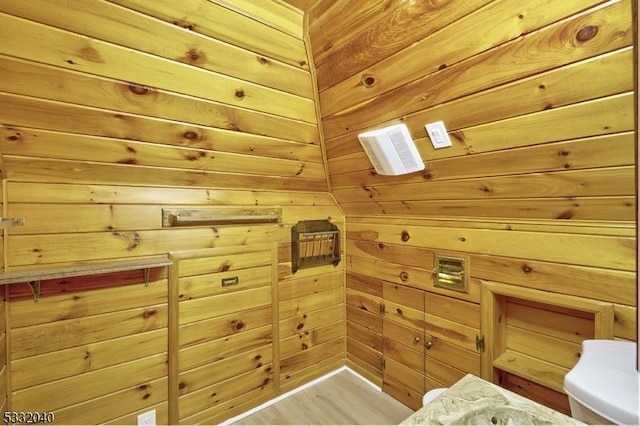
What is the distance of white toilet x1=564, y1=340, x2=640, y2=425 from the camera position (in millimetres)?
797

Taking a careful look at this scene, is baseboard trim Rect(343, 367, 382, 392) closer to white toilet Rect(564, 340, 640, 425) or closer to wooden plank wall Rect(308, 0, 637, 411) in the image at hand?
wooden plank wall Rect(308, 0, 637, 411)

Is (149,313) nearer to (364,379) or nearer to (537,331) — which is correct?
(364,379)

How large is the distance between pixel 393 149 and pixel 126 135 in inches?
52.7

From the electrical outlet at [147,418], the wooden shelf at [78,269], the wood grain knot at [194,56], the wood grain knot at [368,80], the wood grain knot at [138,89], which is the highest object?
the wood grain knot at [194,56]

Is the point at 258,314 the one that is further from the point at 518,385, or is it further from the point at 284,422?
the point at 518,385

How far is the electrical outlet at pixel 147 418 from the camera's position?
1.67 metres

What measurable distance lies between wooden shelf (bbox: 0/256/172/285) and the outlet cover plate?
1527 mm

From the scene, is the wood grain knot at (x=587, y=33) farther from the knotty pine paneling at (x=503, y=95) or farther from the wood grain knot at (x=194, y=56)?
the wood grain knot at (x=194, y=56)

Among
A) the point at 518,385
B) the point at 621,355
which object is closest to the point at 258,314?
the point at 518,385

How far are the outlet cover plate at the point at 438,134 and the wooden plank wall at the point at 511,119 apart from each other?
0.03 metres

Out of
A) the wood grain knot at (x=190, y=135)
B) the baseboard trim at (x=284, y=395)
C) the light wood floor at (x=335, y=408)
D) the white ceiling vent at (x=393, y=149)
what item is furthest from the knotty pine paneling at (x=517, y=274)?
the wood grain knot at (x=190, y=135)

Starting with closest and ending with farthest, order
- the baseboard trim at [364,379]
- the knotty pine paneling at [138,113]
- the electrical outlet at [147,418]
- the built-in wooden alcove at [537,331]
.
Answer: the knotty pine paneling at [138,113], the built-in wooden alcove at [537,331], the electrical outlet at [147,418], the baseboard trim at [364,379]

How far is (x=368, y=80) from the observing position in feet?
4.91

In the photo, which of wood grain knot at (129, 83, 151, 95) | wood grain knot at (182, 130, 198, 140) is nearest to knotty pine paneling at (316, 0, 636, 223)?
wood grain knot at (182, 130, 198, 140)
